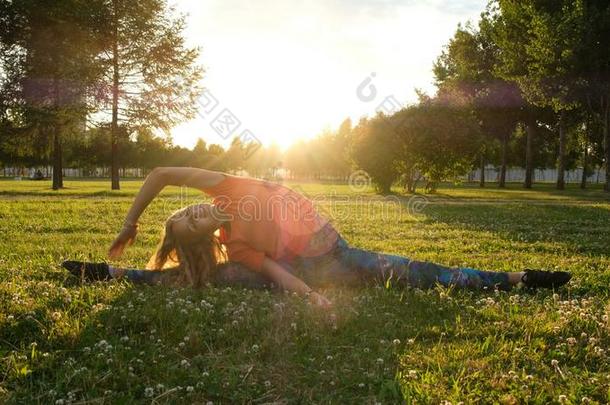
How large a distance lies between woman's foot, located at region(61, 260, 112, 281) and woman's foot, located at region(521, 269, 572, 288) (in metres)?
6.33

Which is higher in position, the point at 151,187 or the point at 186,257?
the point at 151,187

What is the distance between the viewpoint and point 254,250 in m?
7.50

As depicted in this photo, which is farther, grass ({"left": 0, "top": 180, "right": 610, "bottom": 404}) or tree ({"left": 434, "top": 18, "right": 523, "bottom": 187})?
tree ({"left": 434, "top": 18, "right": 523, "bottom": 187})

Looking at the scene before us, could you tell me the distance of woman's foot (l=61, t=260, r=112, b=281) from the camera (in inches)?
297

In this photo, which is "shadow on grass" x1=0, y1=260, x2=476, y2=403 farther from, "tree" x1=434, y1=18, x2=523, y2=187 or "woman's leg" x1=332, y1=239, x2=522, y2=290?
"tree" x1=434, y1=18, x2=523, y2=187

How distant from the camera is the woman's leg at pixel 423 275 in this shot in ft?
24.6

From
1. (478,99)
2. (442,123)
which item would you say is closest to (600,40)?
(442,123)

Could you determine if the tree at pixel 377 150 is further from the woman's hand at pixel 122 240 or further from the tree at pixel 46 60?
the woman's hand at pixel 122 240

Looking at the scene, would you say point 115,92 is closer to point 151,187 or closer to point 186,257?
point 151,187

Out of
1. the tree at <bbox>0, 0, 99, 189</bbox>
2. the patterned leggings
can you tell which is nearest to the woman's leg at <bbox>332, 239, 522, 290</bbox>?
the patterned leggings

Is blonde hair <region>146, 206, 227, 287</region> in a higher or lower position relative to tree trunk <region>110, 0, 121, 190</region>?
lower

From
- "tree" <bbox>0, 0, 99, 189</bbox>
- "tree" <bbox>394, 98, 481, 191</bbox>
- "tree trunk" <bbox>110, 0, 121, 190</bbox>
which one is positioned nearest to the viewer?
"tree" <bbox>0, 0, 99, 189</bbox>

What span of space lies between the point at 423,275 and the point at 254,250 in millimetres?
2585

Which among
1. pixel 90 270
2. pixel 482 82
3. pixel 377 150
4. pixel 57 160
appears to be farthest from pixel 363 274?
pixel 482 82
